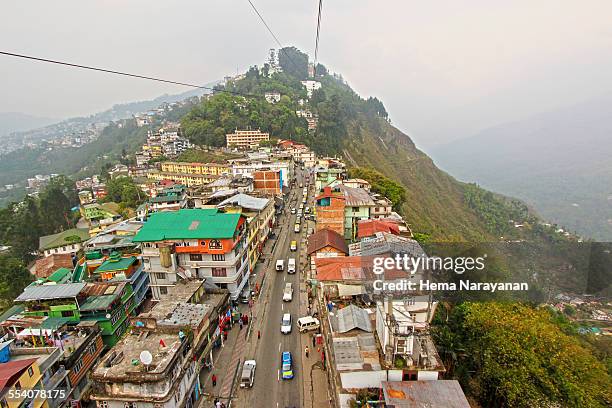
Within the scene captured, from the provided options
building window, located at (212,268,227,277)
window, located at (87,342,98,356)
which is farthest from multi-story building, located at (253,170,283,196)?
window, located at (87,342,98,356)

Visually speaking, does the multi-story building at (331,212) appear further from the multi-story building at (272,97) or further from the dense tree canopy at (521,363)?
the multi-story building at (272,97)

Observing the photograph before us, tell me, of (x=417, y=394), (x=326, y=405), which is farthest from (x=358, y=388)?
(x=326, y=405)

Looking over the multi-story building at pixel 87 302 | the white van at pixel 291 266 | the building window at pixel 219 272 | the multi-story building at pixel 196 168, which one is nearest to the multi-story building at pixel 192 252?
the building window at pixel 219 272

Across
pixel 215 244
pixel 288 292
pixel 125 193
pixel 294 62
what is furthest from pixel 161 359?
pixel 294 62

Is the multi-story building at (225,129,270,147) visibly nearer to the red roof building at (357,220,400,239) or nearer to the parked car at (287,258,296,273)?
the parked car at (287,258,296,273)

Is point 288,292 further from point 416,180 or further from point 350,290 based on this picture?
point 416,180
